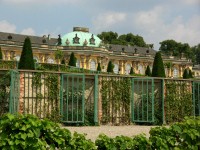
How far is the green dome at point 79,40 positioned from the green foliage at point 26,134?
2472 inches

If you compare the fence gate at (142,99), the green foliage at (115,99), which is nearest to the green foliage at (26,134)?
the green foliage at (115,99)

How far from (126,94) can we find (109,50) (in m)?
58.4

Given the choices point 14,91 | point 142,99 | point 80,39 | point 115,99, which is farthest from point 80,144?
point 80,39

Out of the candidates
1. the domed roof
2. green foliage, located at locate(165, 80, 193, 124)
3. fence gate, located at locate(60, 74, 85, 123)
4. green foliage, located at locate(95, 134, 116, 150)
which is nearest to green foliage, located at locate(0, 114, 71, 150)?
green foliage, located at locate(95, 134, 116, 150)

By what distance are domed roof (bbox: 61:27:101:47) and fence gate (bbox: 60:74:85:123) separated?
181 ft

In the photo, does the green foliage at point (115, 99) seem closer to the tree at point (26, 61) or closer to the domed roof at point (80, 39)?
the tree at point (26, 61)

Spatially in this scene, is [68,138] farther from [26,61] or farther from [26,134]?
[26,61]

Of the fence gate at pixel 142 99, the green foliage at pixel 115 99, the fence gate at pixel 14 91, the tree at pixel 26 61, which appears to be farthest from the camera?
the tree at pixel 26 61

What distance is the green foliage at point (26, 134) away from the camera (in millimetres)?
4680

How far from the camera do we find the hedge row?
4707 millimetres

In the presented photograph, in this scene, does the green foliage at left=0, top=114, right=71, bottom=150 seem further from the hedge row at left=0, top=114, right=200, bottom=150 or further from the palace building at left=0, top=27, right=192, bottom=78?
the palace building at left=0, top=27, right=192, bottom=78

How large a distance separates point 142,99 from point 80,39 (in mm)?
56969

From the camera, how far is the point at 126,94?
13492 mm

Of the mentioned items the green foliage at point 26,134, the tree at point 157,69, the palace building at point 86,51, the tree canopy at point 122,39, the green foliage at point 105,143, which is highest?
the tree canopy at point 122,39
